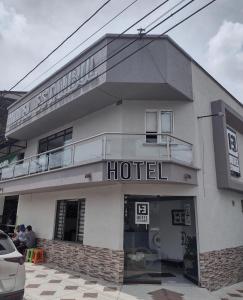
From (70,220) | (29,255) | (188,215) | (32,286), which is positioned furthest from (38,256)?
(188,215)

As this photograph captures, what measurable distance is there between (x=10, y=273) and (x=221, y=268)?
24.2 ft

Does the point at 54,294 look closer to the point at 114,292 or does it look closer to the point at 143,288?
the point at 114,292

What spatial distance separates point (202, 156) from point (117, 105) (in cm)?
371

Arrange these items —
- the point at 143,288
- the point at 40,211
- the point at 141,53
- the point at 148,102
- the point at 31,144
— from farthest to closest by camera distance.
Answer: the point at 31,144 < the point at 40,211 < the point at 148,102 < the point at 141,53 < the point at 143,288

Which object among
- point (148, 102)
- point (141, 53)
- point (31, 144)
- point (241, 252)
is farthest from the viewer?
point (31, 144)

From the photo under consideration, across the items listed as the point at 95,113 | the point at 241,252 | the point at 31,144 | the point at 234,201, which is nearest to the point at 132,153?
Result: the point at 95,113

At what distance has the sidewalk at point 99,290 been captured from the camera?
7211 mm

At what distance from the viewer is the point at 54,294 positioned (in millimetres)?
7219

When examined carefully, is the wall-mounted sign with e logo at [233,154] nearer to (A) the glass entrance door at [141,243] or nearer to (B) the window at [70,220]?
(A) the glass entrance door at [141,243]

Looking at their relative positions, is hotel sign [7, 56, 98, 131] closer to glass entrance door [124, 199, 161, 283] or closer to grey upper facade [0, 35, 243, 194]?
grey upper facade [0, 35, 243, 194]

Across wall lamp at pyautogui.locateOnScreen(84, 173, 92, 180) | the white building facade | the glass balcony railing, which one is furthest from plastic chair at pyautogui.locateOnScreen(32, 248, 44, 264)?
wall lamp at pyautogui.locateOnScreen(84, 173, 92, 180)

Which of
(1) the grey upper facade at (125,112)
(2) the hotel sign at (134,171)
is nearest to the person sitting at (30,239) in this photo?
(1) the grey upper facade at (125,112)

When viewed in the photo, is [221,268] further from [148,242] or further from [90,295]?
[90,295]

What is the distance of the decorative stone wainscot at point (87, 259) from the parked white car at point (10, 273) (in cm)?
373
